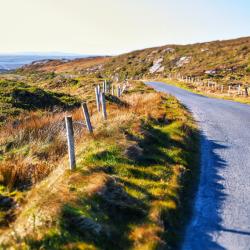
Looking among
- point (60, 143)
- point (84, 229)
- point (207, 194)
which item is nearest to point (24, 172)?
point (60, 143)

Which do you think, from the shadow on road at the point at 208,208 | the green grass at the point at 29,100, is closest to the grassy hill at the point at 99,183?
the shadow on road at the point at 208,208

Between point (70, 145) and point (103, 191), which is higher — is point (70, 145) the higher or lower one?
the higher one

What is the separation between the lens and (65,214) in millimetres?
6223

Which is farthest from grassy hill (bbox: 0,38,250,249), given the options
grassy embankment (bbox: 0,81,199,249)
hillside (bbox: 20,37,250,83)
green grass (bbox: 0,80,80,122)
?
hillside (bbox: 20,37,250,83)

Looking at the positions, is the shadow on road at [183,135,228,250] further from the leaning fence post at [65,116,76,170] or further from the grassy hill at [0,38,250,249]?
the leaning fence post at [65,116,76,170]

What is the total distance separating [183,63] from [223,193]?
247 feet

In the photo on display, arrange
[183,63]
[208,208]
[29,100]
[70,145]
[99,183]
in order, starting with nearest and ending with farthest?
1. [99,183]
2. [208,208]
3. [70,145]
4. [29,100]
5. [183,63]

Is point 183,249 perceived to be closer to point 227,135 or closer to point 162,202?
point 162,202

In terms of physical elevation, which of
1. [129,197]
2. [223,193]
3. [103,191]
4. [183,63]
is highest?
[103,191]

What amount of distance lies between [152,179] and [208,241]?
8.55ft

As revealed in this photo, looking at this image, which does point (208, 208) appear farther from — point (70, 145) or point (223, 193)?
point (70, 145)

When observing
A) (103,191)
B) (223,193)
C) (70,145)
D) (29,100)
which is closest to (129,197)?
(103,191)

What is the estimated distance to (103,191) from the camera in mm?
7324

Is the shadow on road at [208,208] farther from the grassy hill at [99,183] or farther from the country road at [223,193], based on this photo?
the grassy hill at [99,183]
